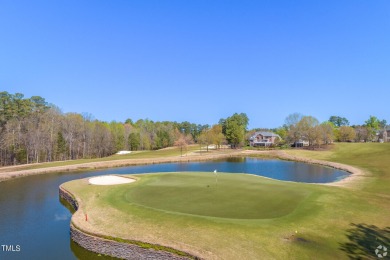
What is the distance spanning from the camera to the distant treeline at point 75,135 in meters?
70.2

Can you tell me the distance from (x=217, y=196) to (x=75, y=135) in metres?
74.5

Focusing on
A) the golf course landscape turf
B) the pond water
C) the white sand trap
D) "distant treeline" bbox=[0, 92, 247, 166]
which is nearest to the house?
"distant treeline" bbox=[0, 92, 247, 166]

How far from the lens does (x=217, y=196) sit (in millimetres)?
27156

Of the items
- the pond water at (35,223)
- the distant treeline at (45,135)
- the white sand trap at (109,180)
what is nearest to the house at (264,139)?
the distant treeline at (45,135)

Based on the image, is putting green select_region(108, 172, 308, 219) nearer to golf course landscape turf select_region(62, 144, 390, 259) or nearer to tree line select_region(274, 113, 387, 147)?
golf course landscape turf select_region(62, 144, 390, 259)

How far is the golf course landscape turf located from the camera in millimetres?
15789

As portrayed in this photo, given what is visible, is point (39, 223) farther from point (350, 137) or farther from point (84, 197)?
point (350, 137)

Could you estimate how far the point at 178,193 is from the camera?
95.2 ft

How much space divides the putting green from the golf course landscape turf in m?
0.08

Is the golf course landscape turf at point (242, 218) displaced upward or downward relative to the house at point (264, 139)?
downward

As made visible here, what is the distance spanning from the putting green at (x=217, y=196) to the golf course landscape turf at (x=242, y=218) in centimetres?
8

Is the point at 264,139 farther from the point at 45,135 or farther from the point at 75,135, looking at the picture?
the point at 45,135

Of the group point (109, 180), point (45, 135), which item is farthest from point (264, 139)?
point (109, 180)

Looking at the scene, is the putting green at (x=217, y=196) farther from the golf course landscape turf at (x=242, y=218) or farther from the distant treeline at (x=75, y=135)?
the distant treeline at (x=75, y=135)
